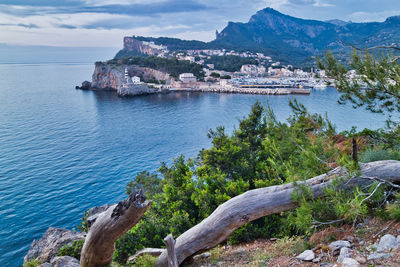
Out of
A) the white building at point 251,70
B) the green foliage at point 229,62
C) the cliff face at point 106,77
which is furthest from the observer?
the green foliage at point 229,62

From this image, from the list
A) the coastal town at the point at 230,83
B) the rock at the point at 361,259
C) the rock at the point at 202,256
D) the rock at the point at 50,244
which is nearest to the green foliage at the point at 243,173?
the rock at the point at 202,256

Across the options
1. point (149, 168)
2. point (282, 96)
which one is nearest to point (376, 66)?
point (149, 168)

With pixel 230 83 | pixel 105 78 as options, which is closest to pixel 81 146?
pixel 105 78

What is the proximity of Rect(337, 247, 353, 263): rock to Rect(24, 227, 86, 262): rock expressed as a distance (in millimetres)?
8061

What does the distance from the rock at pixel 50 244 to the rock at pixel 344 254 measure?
26.4ft

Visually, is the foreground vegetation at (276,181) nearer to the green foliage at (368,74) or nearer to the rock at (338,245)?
the rock at (338,245)

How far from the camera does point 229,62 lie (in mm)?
121812

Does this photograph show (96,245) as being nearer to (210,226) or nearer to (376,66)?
(210,226)

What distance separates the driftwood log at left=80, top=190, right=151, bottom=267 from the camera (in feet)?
16.7

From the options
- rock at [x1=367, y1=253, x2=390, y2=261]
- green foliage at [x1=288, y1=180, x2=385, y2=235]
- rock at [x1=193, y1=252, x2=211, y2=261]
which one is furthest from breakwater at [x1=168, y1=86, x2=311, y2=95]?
rock at [x1=367, y1=253, x2=390, y2=261]

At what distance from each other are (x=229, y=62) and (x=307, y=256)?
122 metres

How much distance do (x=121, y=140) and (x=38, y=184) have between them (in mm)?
12106

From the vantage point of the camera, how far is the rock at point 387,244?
3990mm

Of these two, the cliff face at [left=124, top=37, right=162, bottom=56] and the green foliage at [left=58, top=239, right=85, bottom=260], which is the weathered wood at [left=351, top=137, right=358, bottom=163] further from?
the cliff face at [left=124, top=37, right=162, bottom=56]
